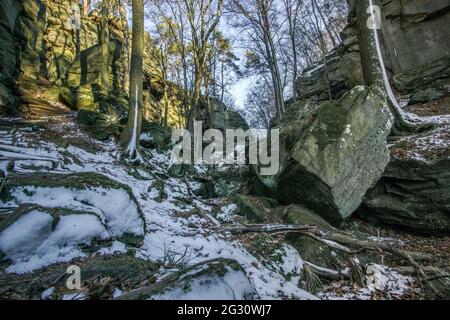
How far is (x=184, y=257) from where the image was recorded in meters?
3.96

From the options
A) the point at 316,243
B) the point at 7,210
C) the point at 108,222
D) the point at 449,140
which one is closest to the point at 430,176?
the point at 449,140

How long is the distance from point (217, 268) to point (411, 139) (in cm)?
700

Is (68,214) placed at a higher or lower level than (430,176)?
lower

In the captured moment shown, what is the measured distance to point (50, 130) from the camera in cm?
918

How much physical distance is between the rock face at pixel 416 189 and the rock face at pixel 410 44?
201 inches

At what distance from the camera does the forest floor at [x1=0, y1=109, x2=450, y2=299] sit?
2.47 metres

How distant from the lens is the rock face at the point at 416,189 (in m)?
5.46

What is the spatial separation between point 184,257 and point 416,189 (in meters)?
5.54

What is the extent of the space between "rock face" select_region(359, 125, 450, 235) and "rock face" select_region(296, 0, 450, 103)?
5104 millimetres

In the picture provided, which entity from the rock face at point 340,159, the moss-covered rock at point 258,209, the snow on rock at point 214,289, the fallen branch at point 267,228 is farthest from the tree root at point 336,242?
the snow on rock at point 214,289

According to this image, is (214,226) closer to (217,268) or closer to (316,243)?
(316,243)

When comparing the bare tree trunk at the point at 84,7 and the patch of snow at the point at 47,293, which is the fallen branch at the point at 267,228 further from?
the bare tree trunk at the point at 84,7

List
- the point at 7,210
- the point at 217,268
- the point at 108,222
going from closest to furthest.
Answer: the point at 217,268
the point at 7,210
the point at 108,222

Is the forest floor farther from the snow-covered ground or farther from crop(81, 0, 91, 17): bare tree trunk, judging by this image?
crop(81, 0, 91, 17): bare tree trunk
